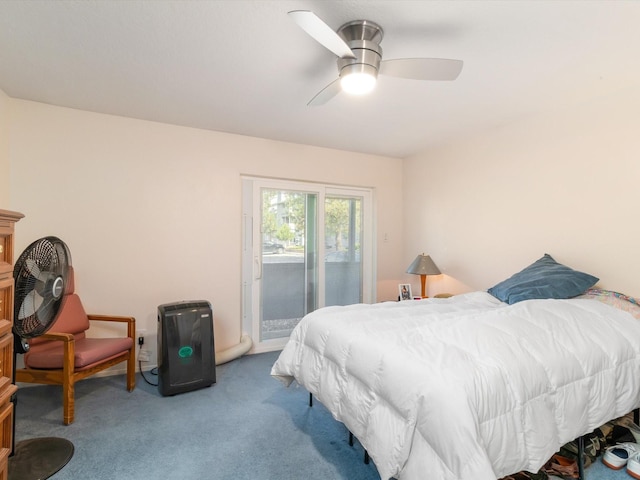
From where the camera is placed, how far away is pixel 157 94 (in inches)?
95.5

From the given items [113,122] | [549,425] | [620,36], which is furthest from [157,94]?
[549,425]

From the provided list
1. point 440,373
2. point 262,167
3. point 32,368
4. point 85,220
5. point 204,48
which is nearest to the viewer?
point 440,373

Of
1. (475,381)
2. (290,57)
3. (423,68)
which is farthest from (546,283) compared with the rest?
(290,57)

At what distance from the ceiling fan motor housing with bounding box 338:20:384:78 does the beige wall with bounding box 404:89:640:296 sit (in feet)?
6.27

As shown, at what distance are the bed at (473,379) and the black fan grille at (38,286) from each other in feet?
4.55

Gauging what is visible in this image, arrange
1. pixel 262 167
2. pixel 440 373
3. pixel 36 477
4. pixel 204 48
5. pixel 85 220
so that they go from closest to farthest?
pixel 440 373
pixel 36 477
pixel 204 48
pixel 85 220
pixel 262 167

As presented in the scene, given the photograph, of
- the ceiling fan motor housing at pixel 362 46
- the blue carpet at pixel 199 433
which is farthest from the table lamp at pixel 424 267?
the ceiling fan motor housing at pixel 362 46

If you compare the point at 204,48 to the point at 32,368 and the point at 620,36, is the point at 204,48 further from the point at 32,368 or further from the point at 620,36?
the point at 32,368

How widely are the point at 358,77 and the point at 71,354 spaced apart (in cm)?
249

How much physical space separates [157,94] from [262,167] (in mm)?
1255

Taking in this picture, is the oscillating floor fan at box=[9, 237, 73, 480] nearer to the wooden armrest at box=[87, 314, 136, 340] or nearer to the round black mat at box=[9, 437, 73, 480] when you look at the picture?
the round black mat at box=[9, 437, 73, 480]

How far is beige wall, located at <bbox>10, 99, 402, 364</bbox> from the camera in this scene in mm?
2654

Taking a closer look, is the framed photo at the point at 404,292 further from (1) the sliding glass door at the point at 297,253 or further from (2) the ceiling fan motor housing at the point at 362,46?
(2) the ceiling fan motor housing at the point at 362,46

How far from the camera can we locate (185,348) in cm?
258
